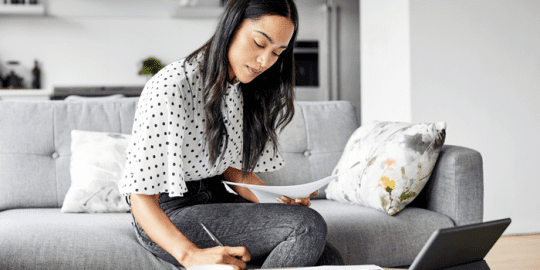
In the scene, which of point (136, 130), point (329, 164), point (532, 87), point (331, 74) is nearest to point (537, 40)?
point (532, 87)

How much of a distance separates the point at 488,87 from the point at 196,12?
3233 mm

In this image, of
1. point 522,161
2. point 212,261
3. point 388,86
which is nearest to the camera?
point 212,261

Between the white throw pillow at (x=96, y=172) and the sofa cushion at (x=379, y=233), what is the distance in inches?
31.1

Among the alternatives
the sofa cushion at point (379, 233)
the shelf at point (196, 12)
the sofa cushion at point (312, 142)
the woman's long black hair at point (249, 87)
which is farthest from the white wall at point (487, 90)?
the shelf at point (196, 12)

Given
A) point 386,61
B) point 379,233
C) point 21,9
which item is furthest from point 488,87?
point 21,9

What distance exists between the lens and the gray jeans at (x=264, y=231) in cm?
105

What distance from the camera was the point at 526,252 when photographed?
246 cm

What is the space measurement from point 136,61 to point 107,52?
0.33 metres

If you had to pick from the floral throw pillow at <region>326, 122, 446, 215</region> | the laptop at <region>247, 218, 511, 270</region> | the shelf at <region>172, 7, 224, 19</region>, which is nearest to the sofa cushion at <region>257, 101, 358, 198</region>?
the floral throw pillow at <region>326, 122, 446, 215</region>

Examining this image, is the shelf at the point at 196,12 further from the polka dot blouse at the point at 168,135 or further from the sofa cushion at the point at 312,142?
the polka dot blouse at the point at 168,135

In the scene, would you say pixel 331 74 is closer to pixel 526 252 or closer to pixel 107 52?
pixel 107 52

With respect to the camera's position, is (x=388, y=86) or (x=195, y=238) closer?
(x=195, y=238)

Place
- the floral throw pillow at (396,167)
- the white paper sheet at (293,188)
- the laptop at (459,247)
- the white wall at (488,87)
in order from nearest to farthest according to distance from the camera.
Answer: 1. the laptop at (459,247)
2. the white paper sheet at (293,188)
3. the floral throw pillow at (396,167)
4. the white wall at (488,87)

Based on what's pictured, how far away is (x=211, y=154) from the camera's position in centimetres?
113
